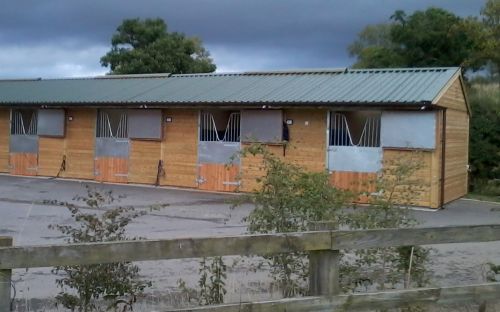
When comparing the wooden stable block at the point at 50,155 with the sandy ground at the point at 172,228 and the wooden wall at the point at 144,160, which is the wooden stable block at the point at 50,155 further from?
the wooden wall at the point at 144,160

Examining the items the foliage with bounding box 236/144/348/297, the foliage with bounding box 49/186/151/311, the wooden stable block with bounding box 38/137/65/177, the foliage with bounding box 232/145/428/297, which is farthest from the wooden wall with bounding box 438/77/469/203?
the wooden stable block with bounding box 38/137/65/177

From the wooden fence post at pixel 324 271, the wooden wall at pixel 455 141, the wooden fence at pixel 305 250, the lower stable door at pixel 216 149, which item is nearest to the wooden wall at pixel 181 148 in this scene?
the lower stable door at pixel 216 149

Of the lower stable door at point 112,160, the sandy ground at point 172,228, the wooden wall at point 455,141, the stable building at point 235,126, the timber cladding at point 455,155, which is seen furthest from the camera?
the lower stable door at point 112,160

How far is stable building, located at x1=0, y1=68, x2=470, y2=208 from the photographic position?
1817cm

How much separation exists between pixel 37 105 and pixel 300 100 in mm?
11926

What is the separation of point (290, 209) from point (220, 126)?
16.1 metres

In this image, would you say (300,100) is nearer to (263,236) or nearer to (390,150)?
(390,150)

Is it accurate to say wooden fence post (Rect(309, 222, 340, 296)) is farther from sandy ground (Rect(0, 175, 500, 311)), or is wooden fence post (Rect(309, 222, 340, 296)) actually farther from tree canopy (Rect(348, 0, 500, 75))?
tree canopy (Rect(348, 0, 500, 75))

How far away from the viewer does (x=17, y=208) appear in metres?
16.3

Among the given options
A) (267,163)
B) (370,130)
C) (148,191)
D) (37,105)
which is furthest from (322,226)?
(37,105)

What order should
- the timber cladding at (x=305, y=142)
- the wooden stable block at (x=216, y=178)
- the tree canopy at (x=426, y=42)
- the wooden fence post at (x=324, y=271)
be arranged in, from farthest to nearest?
the tree canopy at (x=426, y=42) < the wooden stable block at (x=216, y=178) < the timber cladding at (x=305, y=142) < the wooden fence post at (x=324, y=271)

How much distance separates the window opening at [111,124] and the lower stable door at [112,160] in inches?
12.7

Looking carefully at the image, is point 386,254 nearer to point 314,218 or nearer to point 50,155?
point 314,218

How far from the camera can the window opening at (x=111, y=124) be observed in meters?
23.9
